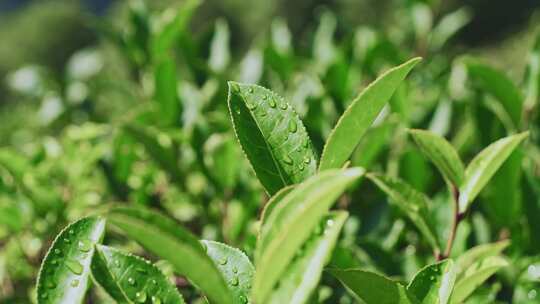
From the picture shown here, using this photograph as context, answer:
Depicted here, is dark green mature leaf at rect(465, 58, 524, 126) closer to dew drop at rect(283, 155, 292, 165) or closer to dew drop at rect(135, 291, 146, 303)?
dew drop at rect(283, 155, 292, 165)

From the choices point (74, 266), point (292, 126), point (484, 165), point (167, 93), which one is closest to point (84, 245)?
point (74, 266)

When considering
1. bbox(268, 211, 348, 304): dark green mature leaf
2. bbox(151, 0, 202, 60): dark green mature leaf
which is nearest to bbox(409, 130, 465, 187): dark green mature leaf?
bbox(268, 211, 348, 304): dark green mature leaf

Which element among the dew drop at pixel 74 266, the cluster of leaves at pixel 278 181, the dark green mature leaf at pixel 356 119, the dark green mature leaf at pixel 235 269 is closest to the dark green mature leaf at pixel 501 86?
the cluster of leaves at pixel 278 181

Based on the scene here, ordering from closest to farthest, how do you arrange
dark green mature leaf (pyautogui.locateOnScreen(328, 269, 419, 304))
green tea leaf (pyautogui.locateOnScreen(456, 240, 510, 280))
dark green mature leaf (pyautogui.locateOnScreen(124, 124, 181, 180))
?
dark green mature leaf (pyautogui.locateOnScreen(328, 269, 419, 304)) < green tea leaf (pyautogui.locateOnScreen(456, 240, 510, 280)) < dark green mature leaf (pyautogui.locateOnScreen(124, 124, 181, 180))

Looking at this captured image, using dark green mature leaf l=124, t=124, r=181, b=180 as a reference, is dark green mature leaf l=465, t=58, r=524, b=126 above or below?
above

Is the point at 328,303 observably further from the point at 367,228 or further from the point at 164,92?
the point at 164,92

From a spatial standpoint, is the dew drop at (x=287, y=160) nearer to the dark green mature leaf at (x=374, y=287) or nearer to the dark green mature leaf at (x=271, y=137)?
the dark green mature leaf at (x=271, y=137)
